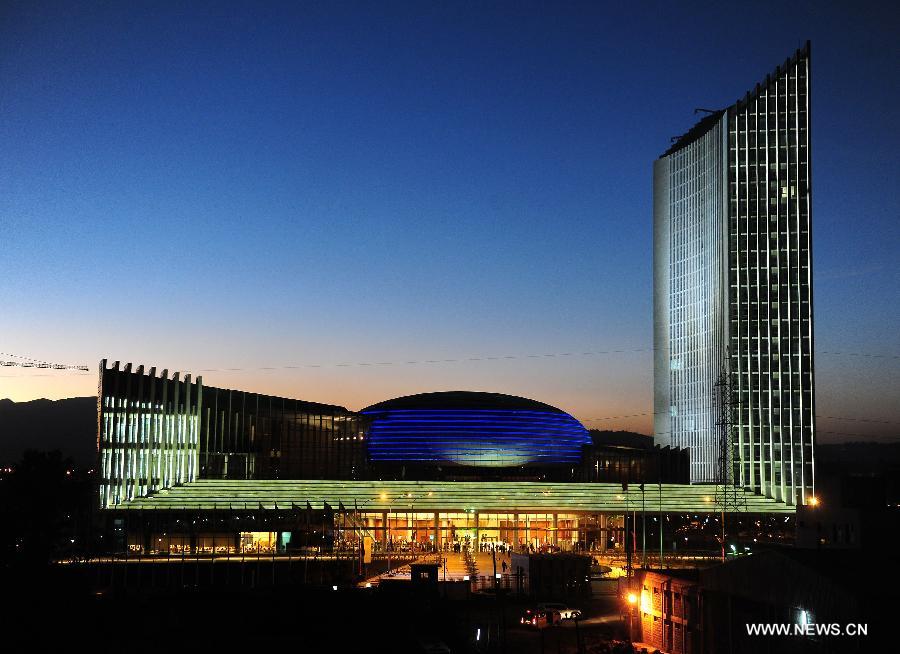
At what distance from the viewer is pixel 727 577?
55.6m

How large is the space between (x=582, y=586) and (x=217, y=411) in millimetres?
71760

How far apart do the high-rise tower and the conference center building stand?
504 inches

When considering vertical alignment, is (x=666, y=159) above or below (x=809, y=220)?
above

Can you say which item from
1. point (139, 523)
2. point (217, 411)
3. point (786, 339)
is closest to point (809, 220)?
point (786, 339)

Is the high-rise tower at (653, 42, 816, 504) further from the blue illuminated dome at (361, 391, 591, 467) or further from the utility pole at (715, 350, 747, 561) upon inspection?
the blue illuminated dome at (361, 391, 591, 467)

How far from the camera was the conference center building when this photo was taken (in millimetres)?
115688

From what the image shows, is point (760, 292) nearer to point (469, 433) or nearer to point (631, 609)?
point (469, 433)

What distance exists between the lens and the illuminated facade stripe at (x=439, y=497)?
122 meters

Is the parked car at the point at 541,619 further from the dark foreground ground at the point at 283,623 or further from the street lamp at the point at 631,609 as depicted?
the street lamp at the point at 631,609

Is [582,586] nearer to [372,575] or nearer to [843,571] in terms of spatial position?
[372,575]

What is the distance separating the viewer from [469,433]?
521ft

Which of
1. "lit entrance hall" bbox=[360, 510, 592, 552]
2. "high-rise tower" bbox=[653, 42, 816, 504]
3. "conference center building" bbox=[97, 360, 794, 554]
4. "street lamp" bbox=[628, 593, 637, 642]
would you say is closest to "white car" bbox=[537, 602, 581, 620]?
"street lamp" bbox=[628, 593, 637, 642]

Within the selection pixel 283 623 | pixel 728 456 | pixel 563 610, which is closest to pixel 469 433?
pixel 728 456

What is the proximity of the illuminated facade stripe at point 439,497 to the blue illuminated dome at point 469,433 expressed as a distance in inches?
944
